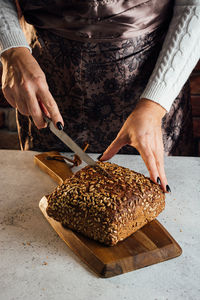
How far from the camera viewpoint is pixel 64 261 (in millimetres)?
888

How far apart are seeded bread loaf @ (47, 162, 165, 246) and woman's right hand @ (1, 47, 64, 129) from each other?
9.4 inches

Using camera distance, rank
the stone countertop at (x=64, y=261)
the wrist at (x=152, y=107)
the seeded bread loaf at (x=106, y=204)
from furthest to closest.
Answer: the wrist at (x=152, y=107) → the seeded bread loaf at (x=106, y=204) → the stone countertop at (x=64, y=261)

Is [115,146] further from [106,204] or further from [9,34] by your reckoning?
[9,34]

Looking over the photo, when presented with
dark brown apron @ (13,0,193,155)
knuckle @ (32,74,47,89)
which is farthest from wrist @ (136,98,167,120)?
knuckle @ (32,74,47,89)

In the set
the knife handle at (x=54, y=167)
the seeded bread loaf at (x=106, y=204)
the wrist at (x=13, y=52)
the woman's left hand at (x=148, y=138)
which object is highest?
the wrist at (x=13, y=52)

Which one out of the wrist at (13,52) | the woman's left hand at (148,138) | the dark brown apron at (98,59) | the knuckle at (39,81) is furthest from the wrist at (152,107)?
the wrist at (13,52)

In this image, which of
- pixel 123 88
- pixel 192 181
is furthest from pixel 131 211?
pixel 123 88

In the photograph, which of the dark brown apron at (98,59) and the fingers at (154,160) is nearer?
the fingers at (154,160)

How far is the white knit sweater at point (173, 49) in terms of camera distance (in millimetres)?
1199

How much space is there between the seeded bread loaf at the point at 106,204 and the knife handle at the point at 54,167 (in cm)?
20

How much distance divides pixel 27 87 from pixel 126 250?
589 millimetres

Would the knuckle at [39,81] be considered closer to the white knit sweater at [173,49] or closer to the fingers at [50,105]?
the fingers at [50,105]

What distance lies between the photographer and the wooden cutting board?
849 millimetres

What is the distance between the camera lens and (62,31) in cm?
129
